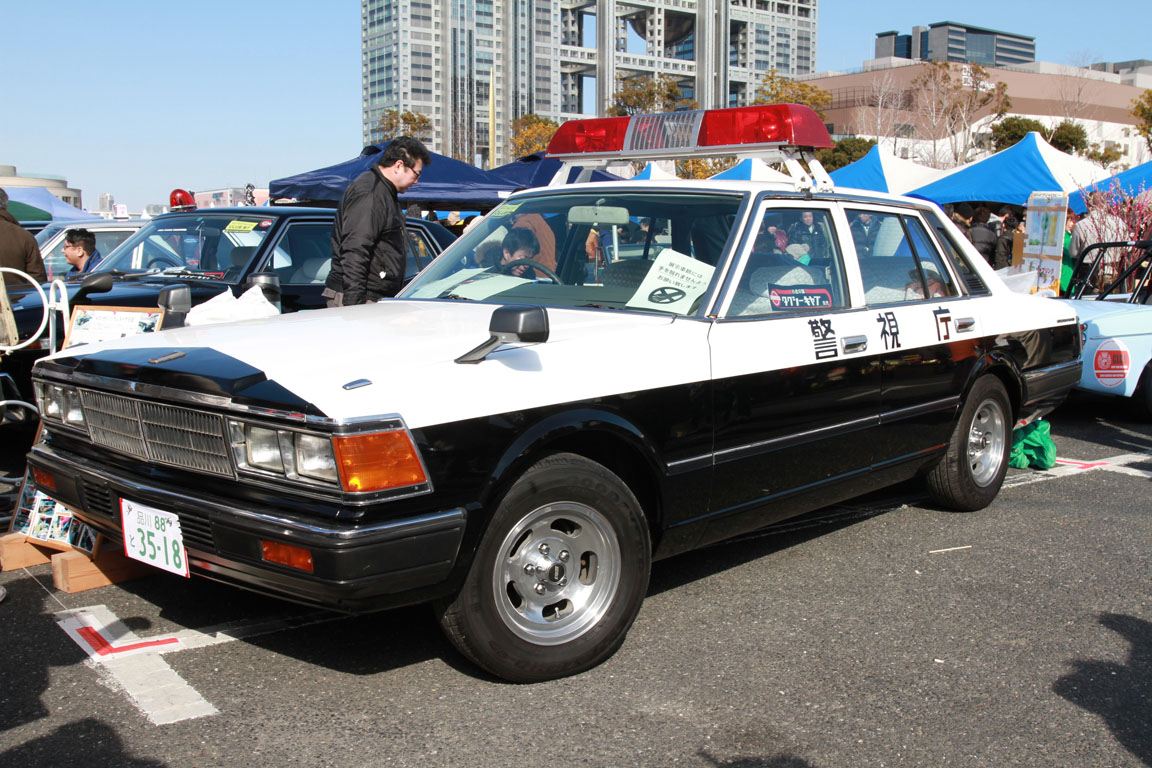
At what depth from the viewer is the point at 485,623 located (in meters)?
3.32

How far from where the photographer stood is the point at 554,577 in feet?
11.6

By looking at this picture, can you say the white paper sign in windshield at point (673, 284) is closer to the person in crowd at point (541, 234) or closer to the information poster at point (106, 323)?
the person in crowd at point (541, 234)

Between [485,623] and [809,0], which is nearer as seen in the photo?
[485,623]

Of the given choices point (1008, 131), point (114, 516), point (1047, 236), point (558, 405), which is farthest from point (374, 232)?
point (1008, 131)

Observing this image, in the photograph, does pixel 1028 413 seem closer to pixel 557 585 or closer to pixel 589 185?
pixel 589 185

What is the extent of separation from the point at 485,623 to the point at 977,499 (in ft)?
11.2

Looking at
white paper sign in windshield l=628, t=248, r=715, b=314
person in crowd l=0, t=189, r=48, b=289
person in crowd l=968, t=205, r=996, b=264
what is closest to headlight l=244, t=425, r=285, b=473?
white paper sign in windshield l=628, t=248, r=715, b=314

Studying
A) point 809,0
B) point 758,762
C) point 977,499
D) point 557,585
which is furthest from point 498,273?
point 809,0

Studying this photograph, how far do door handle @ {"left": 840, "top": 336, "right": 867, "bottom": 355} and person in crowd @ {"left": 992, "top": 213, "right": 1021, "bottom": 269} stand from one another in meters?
10.6

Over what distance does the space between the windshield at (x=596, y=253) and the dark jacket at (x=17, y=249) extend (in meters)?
4.11

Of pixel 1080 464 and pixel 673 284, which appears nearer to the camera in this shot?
pixel 673 284

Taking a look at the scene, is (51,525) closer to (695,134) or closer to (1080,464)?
(695,134)

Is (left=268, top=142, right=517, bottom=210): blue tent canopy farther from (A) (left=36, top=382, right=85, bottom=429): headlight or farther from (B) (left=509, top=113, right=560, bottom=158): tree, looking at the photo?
(B) (left=509, top=113, right=560, bottom=158): tree

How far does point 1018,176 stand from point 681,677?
1614 centimetres
